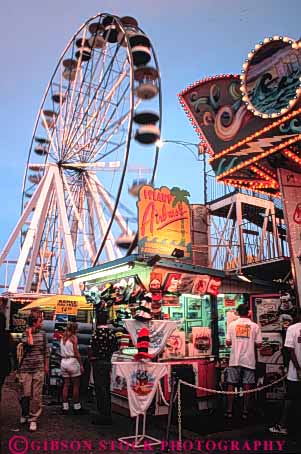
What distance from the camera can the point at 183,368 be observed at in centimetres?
717

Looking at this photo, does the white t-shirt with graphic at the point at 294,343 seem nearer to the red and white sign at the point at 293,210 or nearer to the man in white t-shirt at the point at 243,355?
the man in white t-shirt at the point at 243,355

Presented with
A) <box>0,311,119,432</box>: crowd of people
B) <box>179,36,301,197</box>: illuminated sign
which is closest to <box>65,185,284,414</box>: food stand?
<box>0,311,119,432</box>: crowd of people

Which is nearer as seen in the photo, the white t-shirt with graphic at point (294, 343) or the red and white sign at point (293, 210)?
the white t-shirt with graphic at point (294, 343)

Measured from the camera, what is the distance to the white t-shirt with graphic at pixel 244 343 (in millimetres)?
6659

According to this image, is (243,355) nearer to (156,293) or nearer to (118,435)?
(156,293)

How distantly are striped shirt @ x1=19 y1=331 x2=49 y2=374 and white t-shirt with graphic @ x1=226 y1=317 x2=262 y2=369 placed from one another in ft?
9.38

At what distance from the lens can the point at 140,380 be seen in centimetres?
570

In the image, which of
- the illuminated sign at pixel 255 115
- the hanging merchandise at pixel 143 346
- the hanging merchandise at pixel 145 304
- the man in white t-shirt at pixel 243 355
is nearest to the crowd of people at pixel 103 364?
the man in white t-shirt at pixel 243 355

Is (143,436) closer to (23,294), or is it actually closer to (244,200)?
(244,200)

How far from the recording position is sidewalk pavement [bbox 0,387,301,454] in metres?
5.20

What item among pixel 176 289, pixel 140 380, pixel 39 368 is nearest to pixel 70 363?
pixel 39 368

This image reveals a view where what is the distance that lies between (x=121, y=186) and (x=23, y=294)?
25.9 feet

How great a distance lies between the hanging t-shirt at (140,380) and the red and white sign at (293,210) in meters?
3.50

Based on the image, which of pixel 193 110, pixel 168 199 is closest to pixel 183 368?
pixel 168 199
